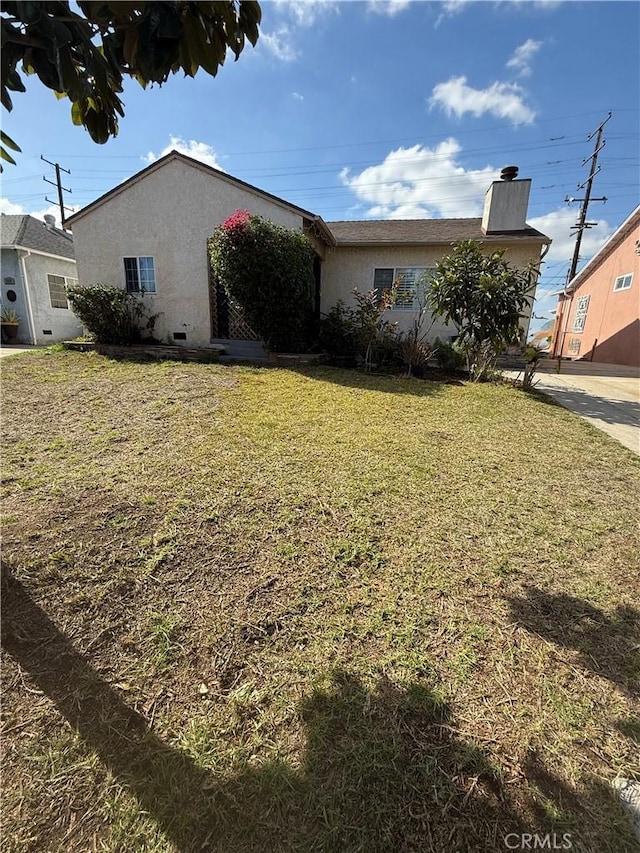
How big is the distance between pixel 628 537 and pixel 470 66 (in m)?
9.51

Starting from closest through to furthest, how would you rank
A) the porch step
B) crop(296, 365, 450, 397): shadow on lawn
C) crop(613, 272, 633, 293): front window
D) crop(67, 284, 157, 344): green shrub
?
1. crop(296, 365, 450, 397): shadow on lawn
2. crop(67, 284, 157, 344): green shrub
3. the porch step
4. crop(613, 272, 633, 293): front window

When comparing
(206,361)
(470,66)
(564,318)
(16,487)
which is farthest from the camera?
(564,318)

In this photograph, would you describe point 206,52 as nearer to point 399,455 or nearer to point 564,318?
point 399,455

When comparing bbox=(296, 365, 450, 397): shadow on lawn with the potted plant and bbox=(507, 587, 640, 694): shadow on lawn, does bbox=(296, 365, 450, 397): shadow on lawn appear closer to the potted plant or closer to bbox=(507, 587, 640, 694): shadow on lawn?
bbox=(507, 587, 640, 694): shadow on lawn

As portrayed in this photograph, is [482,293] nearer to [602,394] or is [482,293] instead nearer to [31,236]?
[602,394]

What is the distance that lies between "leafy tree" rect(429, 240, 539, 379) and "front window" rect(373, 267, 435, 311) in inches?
119

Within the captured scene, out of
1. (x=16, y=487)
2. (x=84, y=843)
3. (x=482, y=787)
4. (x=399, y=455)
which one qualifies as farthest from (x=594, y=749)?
(x=16, y=487)

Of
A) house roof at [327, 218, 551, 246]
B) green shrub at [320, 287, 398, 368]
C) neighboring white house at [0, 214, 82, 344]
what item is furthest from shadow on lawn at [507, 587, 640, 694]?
neighboring white house at [0, 214, 82, 344]

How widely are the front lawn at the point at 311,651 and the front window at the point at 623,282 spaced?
1440 cm

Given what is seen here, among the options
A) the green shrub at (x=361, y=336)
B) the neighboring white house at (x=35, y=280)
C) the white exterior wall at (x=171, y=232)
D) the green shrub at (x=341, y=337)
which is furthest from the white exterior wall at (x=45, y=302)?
the green shrub at (x=361, y=336)

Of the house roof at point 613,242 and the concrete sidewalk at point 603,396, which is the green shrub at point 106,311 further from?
the house roof at point 613,242

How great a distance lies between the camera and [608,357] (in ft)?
49.2

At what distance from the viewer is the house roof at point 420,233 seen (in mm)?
10875

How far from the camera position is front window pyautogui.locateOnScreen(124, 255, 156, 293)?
11250mm
